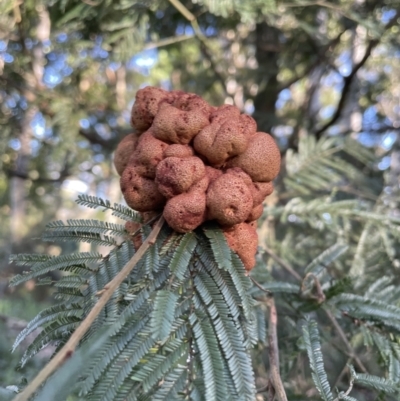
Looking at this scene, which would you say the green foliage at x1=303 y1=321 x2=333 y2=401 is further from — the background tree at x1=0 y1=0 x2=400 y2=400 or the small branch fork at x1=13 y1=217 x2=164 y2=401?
the small branch fork at x1=13 y1=217 x2=164 y2=401

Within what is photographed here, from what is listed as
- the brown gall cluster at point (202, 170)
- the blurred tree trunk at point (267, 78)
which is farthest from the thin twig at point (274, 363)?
the blurred tree trunk at point (267, 78)

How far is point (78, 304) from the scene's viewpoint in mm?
1002

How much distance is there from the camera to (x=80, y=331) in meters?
0.76

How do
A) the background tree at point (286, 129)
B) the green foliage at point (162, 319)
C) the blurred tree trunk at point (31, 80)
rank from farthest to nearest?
the blurred tree trunk at point (31, 80)
the background tree at point (286, 129)
the green foliage at point (162, 319)

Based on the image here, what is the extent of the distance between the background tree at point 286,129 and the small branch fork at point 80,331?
54cm

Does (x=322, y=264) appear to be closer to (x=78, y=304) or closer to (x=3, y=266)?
(x=78, y=304)

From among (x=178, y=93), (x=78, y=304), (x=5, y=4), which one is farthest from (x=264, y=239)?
(x=5, y=4)

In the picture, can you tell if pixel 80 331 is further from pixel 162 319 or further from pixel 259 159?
pixel 259 159

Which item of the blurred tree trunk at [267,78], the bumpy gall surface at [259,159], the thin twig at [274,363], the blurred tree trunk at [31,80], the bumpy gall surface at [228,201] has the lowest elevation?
the thin twig at [274,363]

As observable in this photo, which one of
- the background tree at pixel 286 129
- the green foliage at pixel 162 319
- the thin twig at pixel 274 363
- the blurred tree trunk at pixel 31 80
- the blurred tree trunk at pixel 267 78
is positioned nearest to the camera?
the green foliage at pixel 162 319

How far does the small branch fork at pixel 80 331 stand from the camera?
0.66 meters

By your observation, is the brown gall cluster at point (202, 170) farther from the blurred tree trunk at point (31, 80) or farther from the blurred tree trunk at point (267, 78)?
the blurred tree trunk at point (267, 78)

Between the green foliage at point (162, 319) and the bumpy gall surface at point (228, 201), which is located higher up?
the bumpy gall surface at point (228, 201)

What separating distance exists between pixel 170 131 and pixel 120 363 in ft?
1.86
